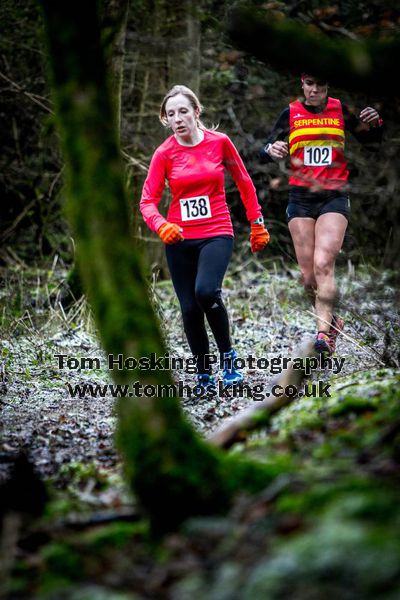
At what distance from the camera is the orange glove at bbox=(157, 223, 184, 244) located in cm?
546

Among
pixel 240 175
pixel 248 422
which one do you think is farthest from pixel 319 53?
pixel 240 175

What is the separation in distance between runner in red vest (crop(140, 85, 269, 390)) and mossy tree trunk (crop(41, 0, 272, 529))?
2.97m

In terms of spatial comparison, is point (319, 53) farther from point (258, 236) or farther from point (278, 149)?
point (278, 149)

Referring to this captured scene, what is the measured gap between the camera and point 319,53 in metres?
2.26

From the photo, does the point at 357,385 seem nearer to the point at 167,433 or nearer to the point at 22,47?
the point at 167,433

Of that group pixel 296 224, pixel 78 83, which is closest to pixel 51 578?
pixel 78 83

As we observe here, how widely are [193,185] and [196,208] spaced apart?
0.19 metres

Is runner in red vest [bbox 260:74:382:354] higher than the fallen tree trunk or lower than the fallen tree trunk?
higher

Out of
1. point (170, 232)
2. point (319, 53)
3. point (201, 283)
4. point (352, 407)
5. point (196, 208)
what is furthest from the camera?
point (196, 208)

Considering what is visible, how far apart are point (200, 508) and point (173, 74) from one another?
1060 cm

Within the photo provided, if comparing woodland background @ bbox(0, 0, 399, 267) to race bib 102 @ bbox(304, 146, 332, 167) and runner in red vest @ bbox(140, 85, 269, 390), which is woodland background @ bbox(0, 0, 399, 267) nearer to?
race bib 102 @ bbox(304, 146, 332, 167)

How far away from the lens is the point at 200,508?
239 centimetres

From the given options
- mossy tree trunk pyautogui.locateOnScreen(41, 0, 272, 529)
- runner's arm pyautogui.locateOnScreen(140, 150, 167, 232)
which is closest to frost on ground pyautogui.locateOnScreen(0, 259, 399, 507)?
mossy tree trunk pyautogui.locateOnScreen(41, 0, 272, 529)

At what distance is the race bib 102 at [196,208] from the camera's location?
5664 mm
